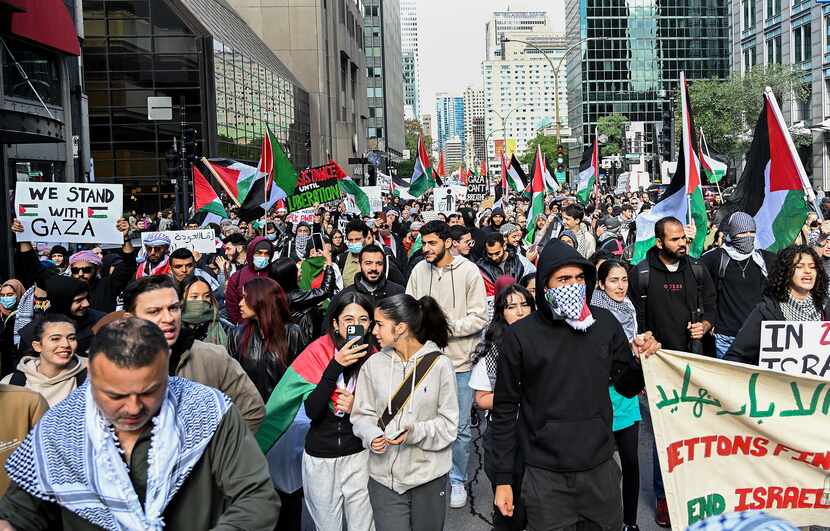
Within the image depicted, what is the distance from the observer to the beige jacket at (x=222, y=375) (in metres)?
4.14

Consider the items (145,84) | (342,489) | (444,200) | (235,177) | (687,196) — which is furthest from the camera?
(145,84)

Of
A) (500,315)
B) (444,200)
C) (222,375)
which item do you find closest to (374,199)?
(444,200)

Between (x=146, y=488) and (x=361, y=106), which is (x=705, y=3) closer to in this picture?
(x=361, y=106)

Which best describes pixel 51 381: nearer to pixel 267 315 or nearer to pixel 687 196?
pixel 267 315

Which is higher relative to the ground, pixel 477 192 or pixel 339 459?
pixel 477 192

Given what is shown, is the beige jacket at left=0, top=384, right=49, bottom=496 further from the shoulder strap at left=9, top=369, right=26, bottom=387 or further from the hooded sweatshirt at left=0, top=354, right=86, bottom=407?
the shoulder strap at left=9, top=369, right=26, bottom=387

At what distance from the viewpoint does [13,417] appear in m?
3.58

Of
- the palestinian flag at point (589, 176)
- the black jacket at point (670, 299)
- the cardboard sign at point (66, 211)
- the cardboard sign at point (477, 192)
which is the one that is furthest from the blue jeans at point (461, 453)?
the cardboard sign at point (477, 192)

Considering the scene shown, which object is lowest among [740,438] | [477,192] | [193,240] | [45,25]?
[740,438]

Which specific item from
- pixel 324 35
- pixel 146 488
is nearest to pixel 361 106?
pixel 324 35

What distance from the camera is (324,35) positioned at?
65938 millimetres

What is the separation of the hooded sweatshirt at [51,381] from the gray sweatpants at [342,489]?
4.48 feet

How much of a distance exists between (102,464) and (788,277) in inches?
167

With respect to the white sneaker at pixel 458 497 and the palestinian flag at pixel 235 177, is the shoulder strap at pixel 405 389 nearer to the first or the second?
the white sneaker at pixel 458 497
